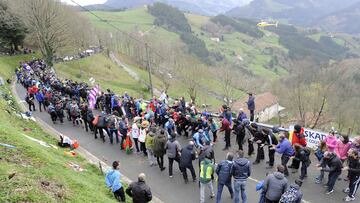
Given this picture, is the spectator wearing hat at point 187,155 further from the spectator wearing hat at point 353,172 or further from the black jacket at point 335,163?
the spectator wearing hat at point 353,172

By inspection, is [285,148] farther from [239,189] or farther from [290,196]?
[290,196]

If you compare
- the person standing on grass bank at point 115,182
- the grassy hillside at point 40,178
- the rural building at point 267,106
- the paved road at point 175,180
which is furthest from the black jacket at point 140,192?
the rural building at point 267,106

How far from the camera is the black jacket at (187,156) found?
12.8m

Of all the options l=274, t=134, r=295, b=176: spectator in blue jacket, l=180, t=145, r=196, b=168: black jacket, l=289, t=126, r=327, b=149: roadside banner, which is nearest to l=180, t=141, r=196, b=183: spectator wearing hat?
l=180, t=145, r=196, b=168: black jacket


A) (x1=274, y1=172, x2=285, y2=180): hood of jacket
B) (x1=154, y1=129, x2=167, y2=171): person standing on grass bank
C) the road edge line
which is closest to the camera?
(x1=274, y1=172, x2=285, y2=180): hood of jacket

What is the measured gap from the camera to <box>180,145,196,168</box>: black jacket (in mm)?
12758

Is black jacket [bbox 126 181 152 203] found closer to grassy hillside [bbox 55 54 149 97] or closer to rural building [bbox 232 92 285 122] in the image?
grassy hillside [bbox 55 54 149 97]

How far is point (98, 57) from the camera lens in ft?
250

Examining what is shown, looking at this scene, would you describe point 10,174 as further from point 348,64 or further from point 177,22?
point 177,22

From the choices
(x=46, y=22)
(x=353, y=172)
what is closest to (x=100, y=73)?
(x=46, y=22)

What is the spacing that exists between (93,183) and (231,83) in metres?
54.3

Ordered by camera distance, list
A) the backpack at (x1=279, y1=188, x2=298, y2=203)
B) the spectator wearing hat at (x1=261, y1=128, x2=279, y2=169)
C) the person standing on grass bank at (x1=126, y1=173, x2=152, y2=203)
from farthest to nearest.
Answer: the spectator wearing hat at (x1=261, y1=128, x2=279, y2=169)
the person standing on grass bank at (x1=126, y1=173, x2=152, y2=203)
the backpack at (x1=279, y1=188, x2=298, y2=203)

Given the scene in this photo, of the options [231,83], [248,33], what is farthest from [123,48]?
[248,33]

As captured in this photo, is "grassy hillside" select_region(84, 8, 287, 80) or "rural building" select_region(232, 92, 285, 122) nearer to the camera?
"rural building" select_region(232, 92, 285, 122)
